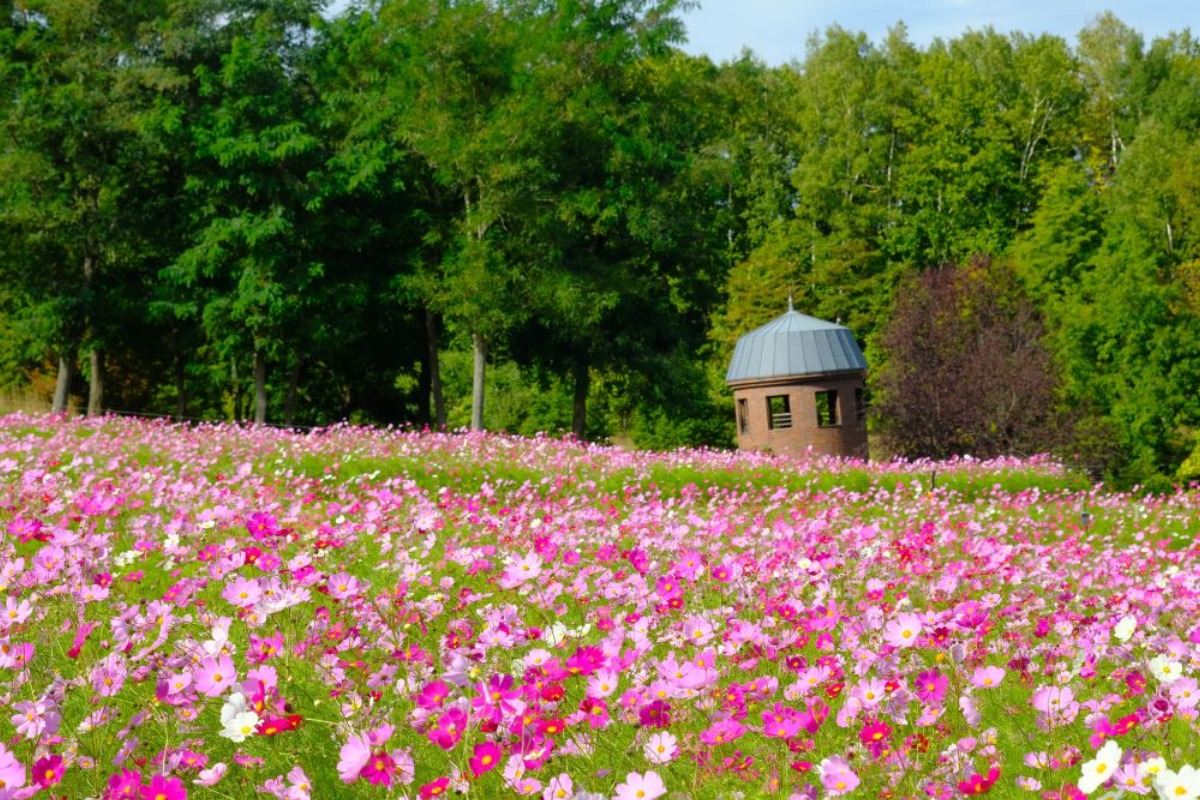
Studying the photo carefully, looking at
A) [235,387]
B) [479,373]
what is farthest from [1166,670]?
[235,387]

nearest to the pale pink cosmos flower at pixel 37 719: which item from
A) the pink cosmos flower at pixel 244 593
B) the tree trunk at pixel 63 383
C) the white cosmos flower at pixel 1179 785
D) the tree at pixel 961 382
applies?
the pink cosmos flower at pixel 244 593

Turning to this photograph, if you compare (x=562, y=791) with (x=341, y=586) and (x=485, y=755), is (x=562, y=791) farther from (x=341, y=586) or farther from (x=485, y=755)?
(x=341, y=586)

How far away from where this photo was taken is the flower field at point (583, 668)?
2.76 m

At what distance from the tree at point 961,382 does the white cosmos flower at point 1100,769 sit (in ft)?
98.2

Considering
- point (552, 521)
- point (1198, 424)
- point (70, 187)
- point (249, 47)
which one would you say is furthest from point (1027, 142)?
point (552, 521)

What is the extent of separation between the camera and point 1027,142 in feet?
150

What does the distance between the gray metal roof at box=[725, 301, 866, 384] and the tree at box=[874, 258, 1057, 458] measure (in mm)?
3684

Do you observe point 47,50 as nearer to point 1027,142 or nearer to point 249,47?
point 249,47

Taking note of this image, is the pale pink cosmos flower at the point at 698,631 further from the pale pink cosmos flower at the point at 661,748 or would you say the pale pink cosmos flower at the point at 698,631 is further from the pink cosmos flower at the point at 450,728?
the pink cosmos flower at the point at 450,728

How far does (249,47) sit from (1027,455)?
22.4 metres

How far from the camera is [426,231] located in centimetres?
3125

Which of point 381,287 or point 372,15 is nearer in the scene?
point 381,287

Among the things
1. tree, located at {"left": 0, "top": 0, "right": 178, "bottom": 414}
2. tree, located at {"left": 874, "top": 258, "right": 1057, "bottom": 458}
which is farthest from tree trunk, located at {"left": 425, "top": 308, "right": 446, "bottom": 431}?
tree, located at {"left": 874, "top": 258, "right": 1057, "bottom": 458}

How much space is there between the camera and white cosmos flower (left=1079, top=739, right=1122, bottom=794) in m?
2.21
